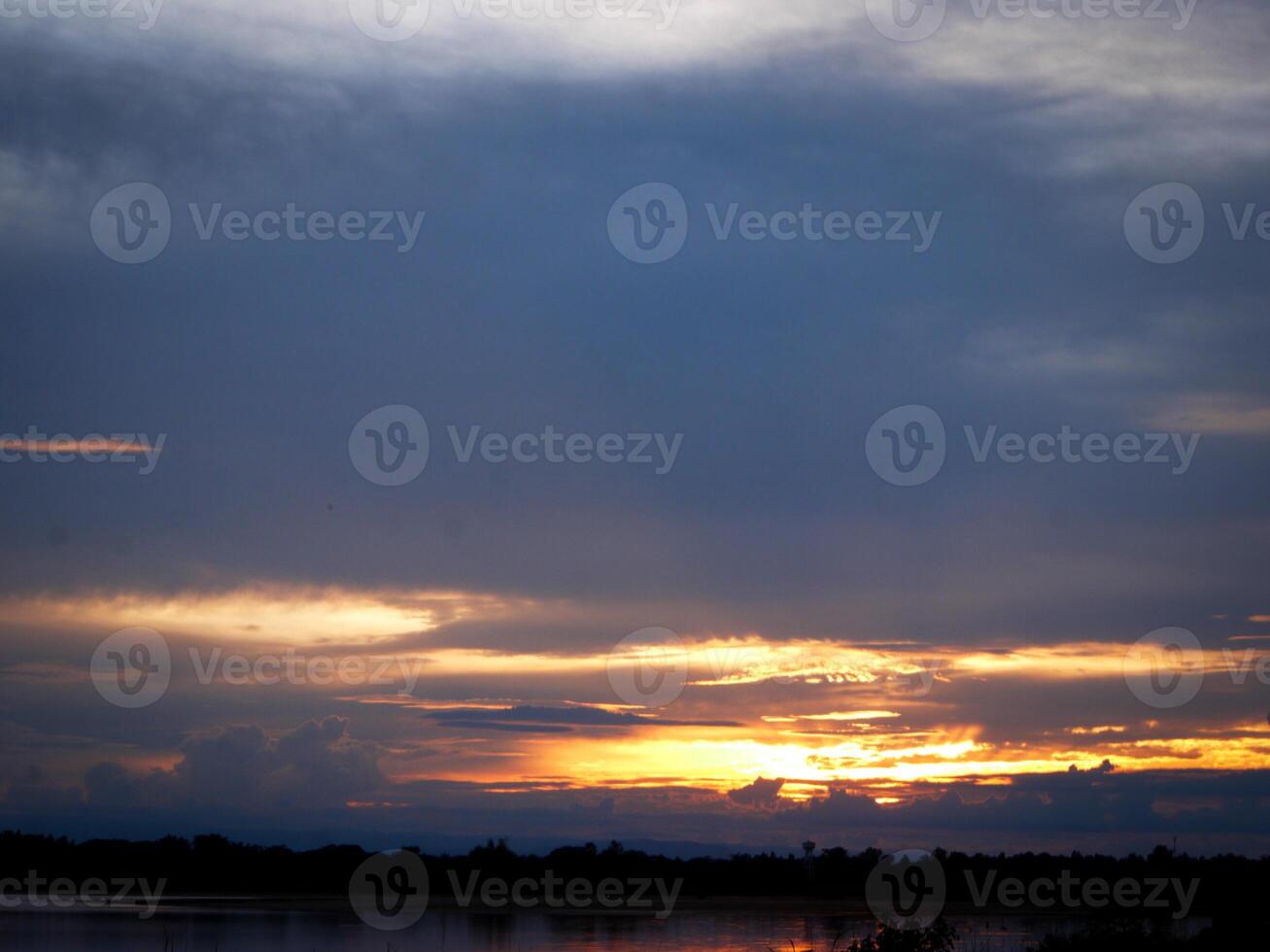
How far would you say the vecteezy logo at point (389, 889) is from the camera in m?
104

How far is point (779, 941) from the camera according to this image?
6281 cm

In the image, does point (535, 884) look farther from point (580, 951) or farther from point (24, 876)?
point (580, 951)

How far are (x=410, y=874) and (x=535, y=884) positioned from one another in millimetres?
12758

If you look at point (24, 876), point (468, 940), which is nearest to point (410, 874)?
point (24, 876)

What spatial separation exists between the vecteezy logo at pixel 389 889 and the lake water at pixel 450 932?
6.16m
